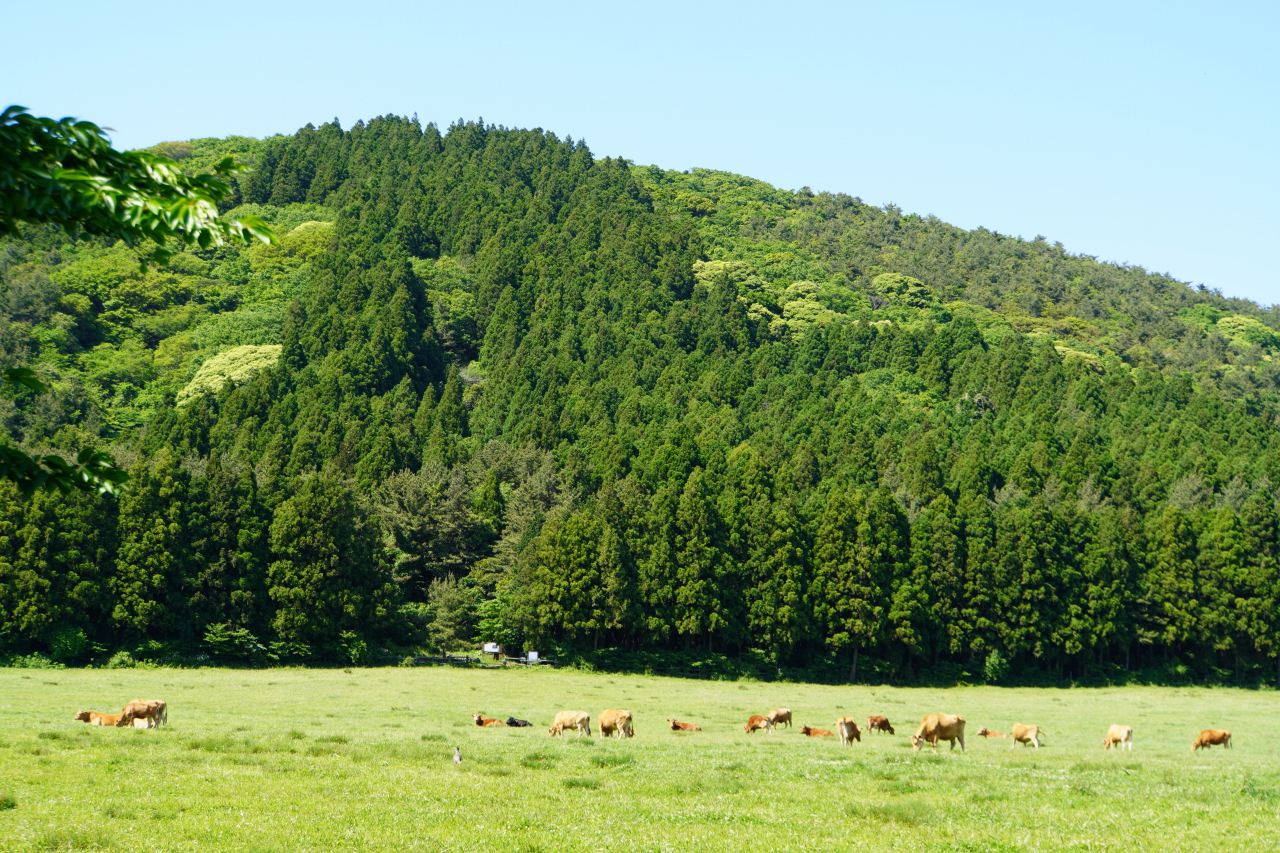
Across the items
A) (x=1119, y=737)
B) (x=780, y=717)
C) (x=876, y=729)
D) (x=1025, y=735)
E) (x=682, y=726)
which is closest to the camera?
(x=1119, y=737)

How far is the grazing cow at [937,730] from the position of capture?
3075cm

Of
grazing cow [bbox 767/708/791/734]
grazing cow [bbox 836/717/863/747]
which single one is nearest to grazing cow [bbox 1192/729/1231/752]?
grazing cow [bbox 836/717/863/747]

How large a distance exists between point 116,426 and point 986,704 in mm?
106416

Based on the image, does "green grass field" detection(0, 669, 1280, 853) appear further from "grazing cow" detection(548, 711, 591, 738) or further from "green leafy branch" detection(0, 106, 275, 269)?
"green leafy branch" detection(0, 106, 275, 269)

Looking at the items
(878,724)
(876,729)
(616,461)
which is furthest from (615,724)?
(616,461)

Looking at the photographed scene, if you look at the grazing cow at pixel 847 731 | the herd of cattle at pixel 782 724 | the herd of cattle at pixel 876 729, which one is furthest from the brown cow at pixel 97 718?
the grazing cow at pixel 847 731

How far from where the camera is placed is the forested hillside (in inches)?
2689

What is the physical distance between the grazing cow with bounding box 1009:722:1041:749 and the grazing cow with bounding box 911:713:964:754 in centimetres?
390

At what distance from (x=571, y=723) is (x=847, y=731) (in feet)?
30.0

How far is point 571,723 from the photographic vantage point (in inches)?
1364

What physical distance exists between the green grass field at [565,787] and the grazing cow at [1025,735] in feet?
3.51

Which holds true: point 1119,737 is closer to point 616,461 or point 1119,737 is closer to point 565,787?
point 565,787

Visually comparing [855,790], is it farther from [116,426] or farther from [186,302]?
[186,302]

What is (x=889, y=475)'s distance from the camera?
107 meters
